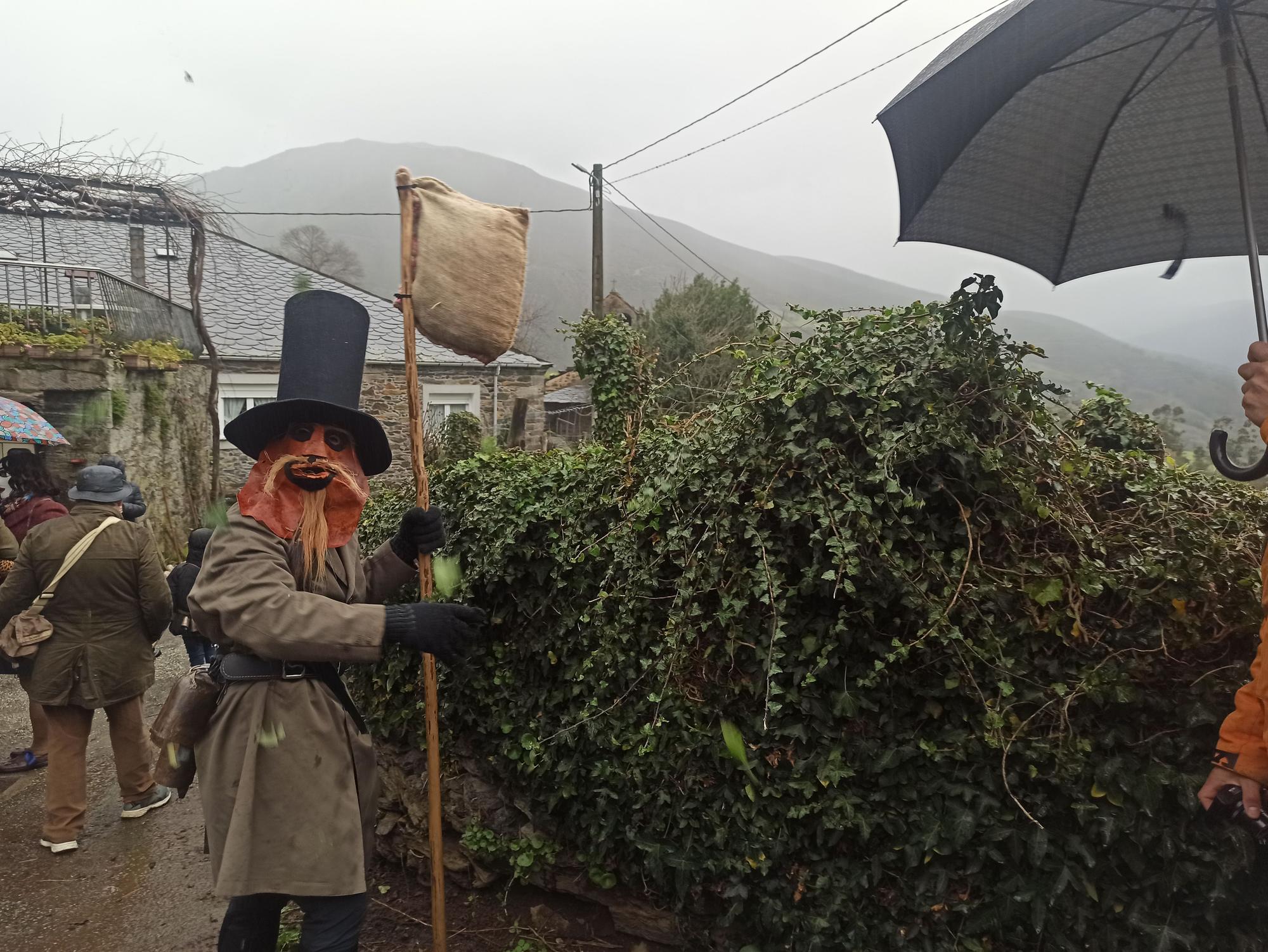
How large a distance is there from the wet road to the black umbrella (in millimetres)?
4270

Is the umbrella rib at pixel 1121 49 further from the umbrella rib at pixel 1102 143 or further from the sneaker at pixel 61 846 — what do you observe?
the sneaker at pixel 61 846

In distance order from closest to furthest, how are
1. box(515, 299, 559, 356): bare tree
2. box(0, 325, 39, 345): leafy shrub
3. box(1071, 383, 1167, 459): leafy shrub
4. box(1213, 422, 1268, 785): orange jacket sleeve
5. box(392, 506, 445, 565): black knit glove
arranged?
box(1213, 422, 1268, 785): orange jacket sleeve < box(392, 506, 445, 565): black knit glove < box(1071, 383, 1167, 459): leafy shrub < box(0, 325, 39, 345): leafy shrub < box(515, 299, 559, 356): bare tree

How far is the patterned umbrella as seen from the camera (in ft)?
20.5

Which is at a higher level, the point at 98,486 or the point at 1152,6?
the point at 1152,6

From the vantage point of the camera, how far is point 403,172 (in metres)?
2.62

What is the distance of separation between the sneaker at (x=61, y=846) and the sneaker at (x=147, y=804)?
0.34 metres

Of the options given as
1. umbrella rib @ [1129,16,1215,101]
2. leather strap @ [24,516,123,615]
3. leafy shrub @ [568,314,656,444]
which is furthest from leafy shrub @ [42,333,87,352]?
umbrella rib @ [1129,16,1215,101]

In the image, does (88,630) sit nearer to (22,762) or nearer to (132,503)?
(132,503)

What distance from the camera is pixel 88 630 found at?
4.24 metres

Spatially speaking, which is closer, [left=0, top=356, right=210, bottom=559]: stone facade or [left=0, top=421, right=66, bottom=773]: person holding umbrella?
[left=0, top=421, right=66, bottom=773]: person holding umbrella

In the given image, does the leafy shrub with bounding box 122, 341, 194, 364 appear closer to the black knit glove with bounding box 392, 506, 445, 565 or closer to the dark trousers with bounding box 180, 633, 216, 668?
the dark trousers with bounding box 180, 633, 216, 668

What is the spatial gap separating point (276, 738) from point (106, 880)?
251 cm

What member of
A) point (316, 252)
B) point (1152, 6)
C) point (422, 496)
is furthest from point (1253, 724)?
point (316, 252)

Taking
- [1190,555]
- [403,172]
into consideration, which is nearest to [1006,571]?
[1190,555]
